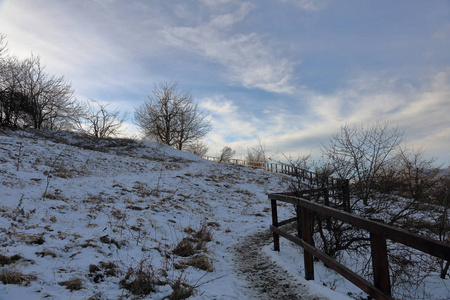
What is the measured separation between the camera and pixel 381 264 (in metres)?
2.48

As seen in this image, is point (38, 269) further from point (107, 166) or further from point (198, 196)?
point (107, 166)

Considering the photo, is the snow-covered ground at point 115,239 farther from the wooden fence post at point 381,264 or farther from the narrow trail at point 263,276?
the wooden fence post at point 381,264

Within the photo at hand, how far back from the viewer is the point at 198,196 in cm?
1141

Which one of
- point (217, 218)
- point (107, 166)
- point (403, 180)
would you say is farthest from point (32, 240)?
point (107, 166)

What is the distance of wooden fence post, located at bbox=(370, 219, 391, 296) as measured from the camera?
2.45 m

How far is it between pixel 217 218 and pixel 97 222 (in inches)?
170

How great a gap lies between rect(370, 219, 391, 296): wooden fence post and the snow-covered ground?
2.74 feet

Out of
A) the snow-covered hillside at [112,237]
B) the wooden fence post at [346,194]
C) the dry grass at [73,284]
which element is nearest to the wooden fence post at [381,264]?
the snow-covered hillside at [112,237]

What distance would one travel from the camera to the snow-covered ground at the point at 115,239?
10.3 ft

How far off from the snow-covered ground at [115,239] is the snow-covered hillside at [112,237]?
15 millimetres

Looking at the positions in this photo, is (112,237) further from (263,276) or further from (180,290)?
(263,276)

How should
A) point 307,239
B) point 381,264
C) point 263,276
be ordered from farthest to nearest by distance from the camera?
point 263,276 → point 307,239 → point 381,264

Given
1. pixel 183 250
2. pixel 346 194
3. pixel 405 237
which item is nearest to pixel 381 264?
pixel 405 237

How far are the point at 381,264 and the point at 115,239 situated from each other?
420 cm
